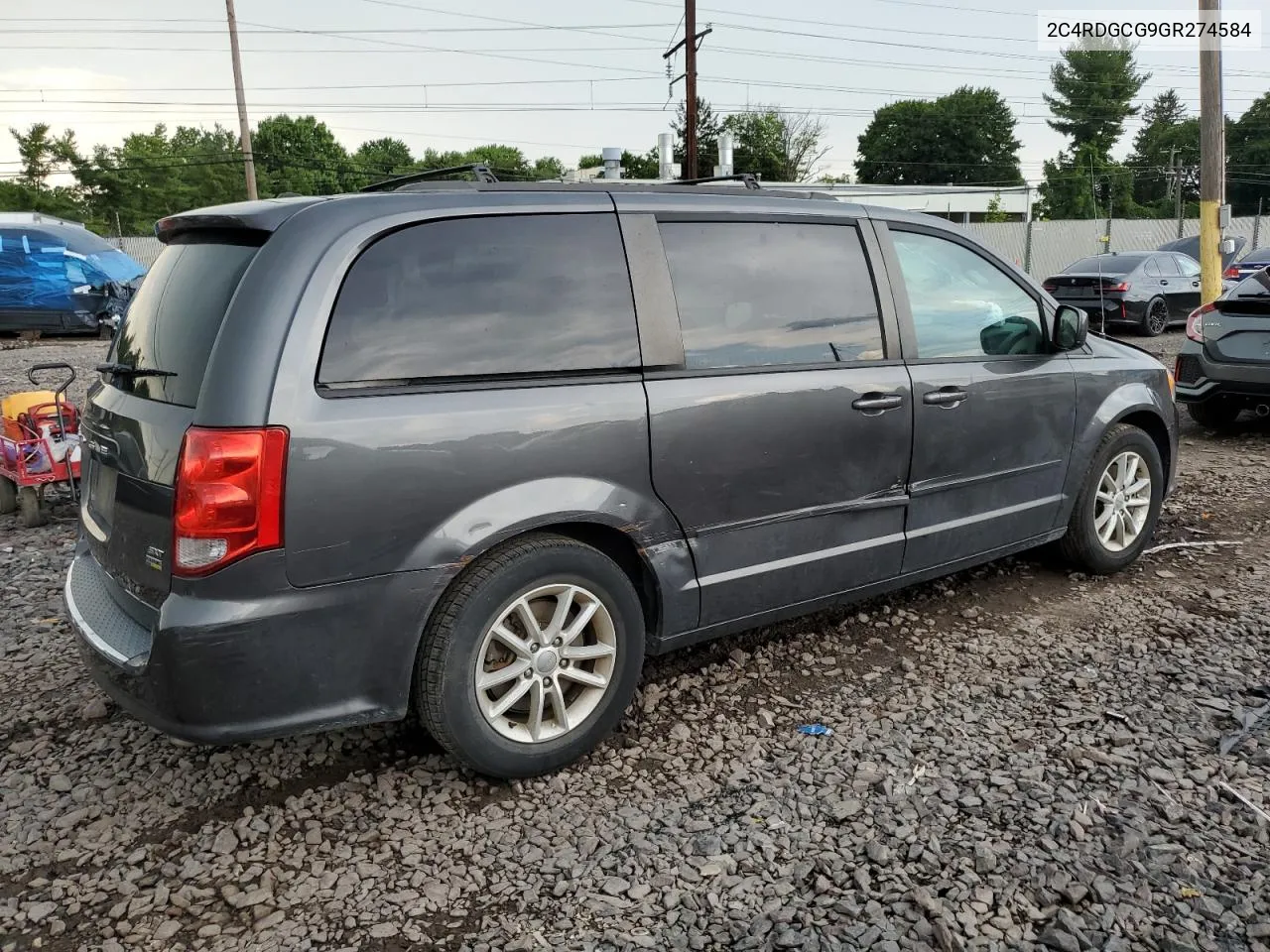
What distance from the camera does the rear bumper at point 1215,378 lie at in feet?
25.5

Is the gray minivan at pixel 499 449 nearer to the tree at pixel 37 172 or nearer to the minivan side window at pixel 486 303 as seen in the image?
the minivan side window at pixel 486 303

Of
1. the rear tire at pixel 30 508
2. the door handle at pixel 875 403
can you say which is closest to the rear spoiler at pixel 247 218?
the door handle at pixel 875 403

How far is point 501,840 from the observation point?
9.23 ft

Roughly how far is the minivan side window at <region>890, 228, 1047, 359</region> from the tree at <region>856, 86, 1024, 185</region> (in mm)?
82342

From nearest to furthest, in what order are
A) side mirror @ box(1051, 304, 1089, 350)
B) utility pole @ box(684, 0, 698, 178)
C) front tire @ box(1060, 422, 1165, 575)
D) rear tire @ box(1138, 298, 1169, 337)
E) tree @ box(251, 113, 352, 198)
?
side mirror @ box(1051, 304, 1089, 350) → front tire @ box(1060, 422, 1165, 575) → rear tire @ box(1138, 298, 1169, 337) → utility pole @ box(684, 0, 698, 178) → tree @ box(251, 113, 352, 198)

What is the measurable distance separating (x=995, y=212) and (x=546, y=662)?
48896mm

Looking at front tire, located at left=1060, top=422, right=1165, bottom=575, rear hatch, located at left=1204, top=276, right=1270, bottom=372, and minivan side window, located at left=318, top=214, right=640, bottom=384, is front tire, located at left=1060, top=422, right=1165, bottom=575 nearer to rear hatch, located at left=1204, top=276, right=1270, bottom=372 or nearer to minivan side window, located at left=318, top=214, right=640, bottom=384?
minivan side window, located at left=318, top=214, right=640, bottom=384

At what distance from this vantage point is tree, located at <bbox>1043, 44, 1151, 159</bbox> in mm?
81125

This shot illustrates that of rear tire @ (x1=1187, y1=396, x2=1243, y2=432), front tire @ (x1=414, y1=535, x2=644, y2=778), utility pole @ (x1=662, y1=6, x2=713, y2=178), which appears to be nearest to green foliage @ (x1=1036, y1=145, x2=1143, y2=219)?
utility pole @ (x1=662, y1=6, x2=713, y2=178)

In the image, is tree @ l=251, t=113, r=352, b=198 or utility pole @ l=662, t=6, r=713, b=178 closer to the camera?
utility pole @ l=662, t=6, r=713, b=178

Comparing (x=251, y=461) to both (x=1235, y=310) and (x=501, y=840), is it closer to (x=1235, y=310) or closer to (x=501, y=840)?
(x=501, y=840)

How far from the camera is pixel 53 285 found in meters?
16.2

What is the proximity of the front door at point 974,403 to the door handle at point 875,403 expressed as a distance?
13cm

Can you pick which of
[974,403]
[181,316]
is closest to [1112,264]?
[974,403]
